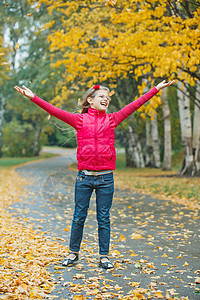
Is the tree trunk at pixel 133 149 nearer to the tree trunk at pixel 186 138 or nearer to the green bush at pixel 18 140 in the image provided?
the tree trunk at pixel 186 138

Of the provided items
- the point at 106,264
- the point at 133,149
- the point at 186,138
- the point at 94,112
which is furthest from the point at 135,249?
the point at 133,149

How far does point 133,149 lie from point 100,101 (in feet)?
65.3

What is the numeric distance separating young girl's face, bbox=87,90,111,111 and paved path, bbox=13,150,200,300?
1579 mm

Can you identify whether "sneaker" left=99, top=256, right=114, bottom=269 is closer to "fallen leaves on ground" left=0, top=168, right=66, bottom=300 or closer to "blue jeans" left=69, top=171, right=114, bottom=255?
"blue jeans" left=69, top=171, right=114, bottom=255

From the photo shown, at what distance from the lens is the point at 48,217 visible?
7.61m

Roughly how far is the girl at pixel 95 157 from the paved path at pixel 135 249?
350mm

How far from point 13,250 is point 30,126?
40921 millimetres

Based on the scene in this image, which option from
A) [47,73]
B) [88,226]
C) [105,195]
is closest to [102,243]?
[105,195]

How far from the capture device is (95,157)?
4199mm

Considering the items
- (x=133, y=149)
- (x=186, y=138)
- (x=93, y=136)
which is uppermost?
(x=186, y=138)

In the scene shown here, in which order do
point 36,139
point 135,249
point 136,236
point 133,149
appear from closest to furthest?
point 135,249
point 136,236
point 133,149
point 36,139

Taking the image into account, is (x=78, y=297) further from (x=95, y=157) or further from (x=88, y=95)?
(x=88, y=95)

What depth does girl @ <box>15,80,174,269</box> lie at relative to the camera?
4.22 m

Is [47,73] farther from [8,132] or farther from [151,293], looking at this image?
[8,132]
